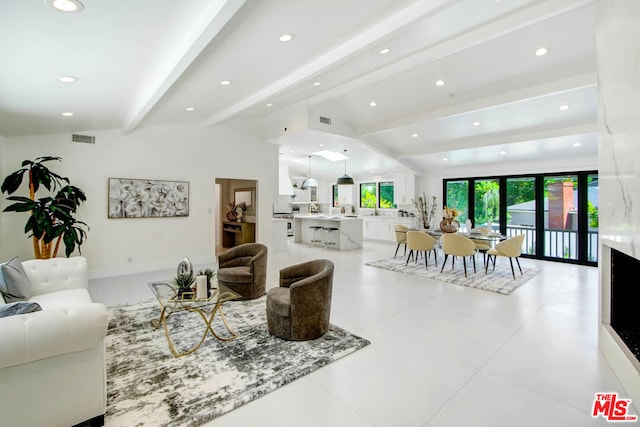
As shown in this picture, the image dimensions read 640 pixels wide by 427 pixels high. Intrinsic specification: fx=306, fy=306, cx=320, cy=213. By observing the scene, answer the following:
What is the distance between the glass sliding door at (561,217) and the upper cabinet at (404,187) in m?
3.49

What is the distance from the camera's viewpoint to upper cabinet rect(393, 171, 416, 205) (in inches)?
391

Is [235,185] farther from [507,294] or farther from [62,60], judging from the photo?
[507,294]

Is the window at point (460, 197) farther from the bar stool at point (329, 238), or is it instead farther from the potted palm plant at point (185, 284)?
the potted palm plant at point (185, 284)

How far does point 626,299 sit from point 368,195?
9250mm

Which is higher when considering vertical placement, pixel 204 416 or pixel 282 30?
pixel 282 30

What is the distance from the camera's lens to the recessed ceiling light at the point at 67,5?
72.7 inches

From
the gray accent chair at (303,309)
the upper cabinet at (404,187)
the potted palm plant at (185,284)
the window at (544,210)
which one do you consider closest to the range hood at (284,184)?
the upper cabinet at (404,187)

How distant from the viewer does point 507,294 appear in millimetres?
4789

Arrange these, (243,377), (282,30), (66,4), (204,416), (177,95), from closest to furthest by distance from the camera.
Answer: (66,4), (204,416), (243,377), (282,30), (177,95)

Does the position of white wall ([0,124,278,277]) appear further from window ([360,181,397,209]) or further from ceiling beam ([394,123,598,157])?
window ([360,181,397,209])

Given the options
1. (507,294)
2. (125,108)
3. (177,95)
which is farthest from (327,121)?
(507,294)

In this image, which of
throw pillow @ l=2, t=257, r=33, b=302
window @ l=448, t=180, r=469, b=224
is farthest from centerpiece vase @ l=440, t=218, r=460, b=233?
throw pillow @ l=2, t=257, r=33, b=302

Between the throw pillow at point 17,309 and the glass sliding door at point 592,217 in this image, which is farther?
the glass sliding door at point 592,217

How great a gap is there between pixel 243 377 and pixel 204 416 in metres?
0.48
